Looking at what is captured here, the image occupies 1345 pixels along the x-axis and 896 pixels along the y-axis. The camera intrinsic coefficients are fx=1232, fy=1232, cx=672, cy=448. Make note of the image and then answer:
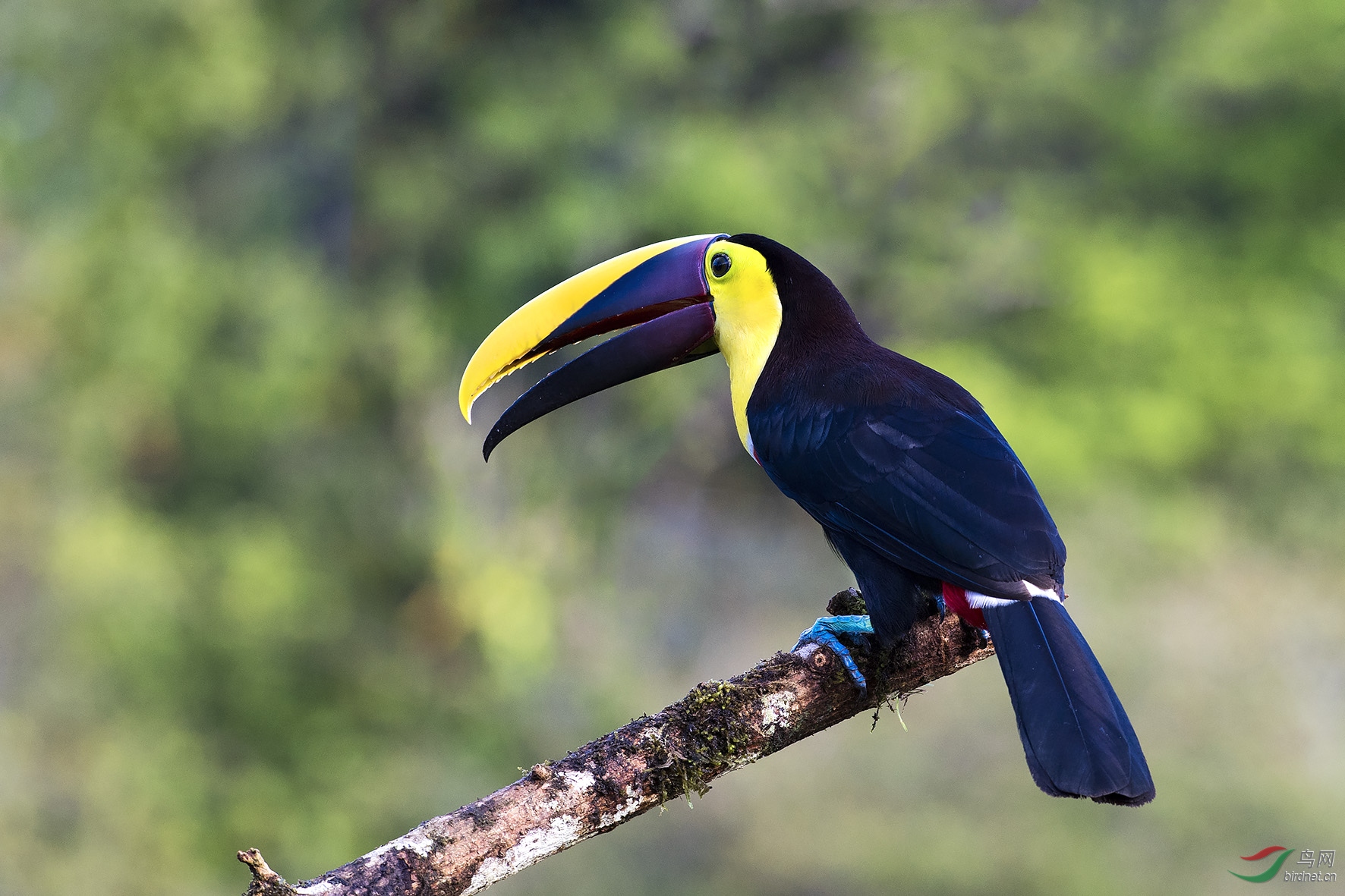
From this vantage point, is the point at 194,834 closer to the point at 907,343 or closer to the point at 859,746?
the point at 859,746

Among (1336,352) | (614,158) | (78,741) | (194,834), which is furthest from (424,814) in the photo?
(1336,352)

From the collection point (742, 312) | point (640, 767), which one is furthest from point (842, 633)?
point (742, 312)

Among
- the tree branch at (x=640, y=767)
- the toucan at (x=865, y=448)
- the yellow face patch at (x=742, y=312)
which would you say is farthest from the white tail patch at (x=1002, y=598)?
the yellow face patch at (x=742, y=312)

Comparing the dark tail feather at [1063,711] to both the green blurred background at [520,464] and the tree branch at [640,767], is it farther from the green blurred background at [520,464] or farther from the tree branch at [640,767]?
the green blurred background at [520,464]

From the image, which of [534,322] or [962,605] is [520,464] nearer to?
[534,322]

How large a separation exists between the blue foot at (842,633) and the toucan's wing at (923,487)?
139 millimetres

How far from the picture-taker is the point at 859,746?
6.75m

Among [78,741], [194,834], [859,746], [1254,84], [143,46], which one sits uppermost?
[143,46]

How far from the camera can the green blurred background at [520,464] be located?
639 centimetres

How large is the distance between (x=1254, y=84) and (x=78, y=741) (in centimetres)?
898

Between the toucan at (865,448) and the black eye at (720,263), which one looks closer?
the toucan at (865,448)

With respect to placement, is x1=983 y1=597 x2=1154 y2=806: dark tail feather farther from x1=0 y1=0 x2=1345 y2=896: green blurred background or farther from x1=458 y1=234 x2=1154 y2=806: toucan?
x1=0 y1=0 x2=1345 y2=896: green blurred background

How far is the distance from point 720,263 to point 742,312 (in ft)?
0.43

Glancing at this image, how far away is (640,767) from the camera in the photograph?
→ 1859 mm
